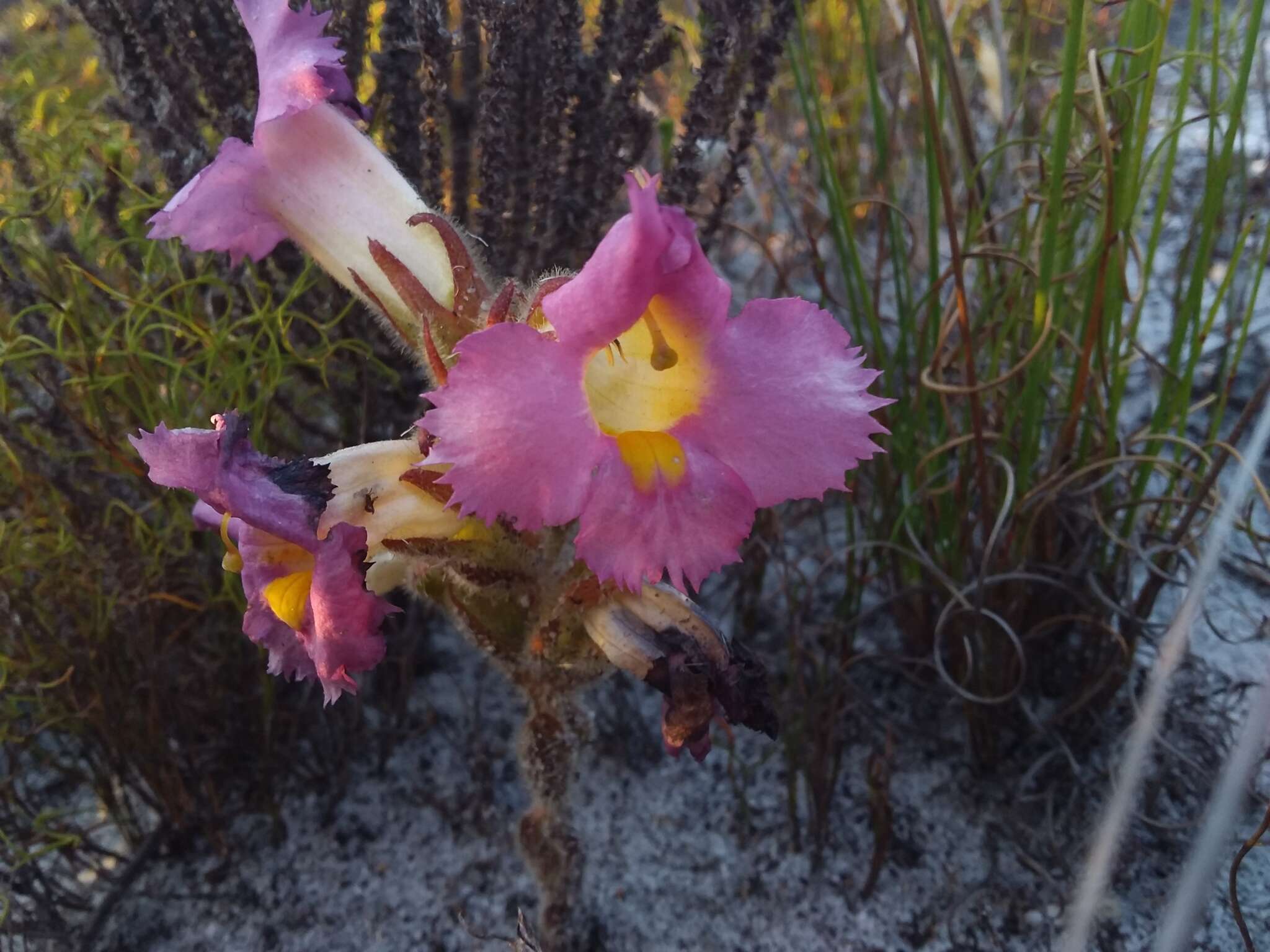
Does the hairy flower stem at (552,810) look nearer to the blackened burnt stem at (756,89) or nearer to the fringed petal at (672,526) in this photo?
the fringed petal at (672,526)

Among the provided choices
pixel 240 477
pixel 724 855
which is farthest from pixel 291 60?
pixel 724 855

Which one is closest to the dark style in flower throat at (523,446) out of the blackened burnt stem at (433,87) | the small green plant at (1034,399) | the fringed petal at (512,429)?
the fringed petal at (512,429)

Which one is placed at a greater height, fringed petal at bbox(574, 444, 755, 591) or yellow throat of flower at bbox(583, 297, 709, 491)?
yellow throat of flower at bbox(583, 297, 709, 491)

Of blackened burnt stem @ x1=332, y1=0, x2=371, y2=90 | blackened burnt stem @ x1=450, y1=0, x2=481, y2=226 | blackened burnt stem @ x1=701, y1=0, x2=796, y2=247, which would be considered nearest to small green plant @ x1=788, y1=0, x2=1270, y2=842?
blackened burnt stem @ x1=701, y1=0, x2=796, y2=247

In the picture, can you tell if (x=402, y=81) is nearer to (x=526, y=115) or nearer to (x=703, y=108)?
(x=526, y=115)

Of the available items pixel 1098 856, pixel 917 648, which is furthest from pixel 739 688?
pixel 917 648

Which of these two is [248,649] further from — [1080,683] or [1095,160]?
[1095,160]

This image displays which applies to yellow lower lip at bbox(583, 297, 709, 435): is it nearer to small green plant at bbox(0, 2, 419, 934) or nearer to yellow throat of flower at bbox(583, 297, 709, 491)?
yellow throat of flower at bbox(583, 297, 709, 491)
